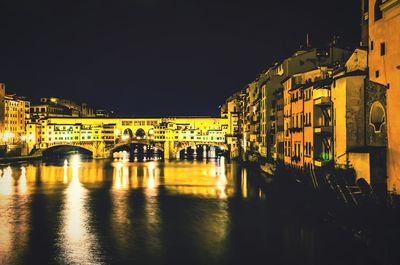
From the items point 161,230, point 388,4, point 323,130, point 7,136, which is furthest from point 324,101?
point 7,136

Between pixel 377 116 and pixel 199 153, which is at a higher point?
pixel 377 116

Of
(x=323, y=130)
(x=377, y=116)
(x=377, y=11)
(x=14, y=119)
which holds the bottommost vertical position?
(x=323, y=130)

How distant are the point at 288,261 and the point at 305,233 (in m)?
3.53

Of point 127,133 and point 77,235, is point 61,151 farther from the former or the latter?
point 77,235

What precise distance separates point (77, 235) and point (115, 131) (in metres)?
73.0

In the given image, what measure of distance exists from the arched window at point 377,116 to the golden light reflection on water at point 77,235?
46.5ft

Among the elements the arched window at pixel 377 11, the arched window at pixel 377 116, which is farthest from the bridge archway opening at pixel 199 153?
the arched window at pixel 377 11

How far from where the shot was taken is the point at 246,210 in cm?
2603

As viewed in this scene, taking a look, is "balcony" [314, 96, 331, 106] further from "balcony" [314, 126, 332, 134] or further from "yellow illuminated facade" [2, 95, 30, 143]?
"yellow illuminated facade" [2, 95, 30, 143]

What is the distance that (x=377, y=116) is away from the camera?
21453 mm

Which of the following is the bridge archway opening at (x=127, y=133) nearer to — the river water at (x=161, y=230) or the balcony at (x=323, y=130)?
→ the river water at (x=161, y=230)

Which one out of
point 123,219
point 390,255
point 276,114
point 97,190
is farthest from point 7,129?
point 390,255

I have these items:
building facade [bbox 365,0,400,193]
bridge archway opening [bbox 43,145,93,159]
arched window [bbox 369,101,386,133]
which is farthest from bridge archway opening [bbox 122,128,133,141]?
building facade [bbox 365,0,400,193]

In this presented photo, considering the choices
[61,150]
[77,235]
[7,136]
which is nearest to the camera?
[77,235]
